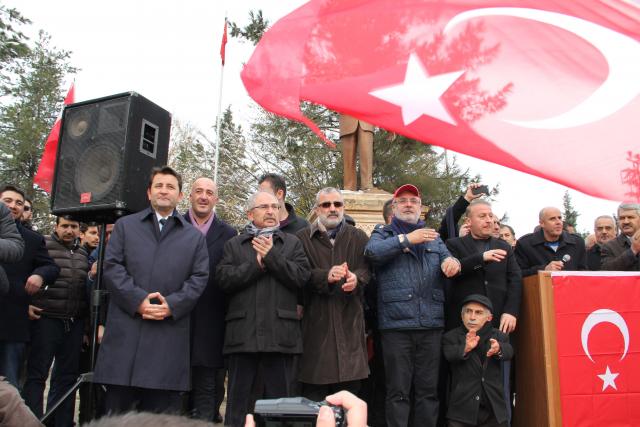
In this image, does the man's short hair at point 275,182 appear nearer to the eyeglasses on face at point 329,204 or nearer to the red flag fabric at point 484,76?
the eyeglasses on face at point 329,204

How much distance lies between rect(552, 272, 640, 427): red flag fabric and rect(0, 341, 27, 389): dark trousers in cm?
409

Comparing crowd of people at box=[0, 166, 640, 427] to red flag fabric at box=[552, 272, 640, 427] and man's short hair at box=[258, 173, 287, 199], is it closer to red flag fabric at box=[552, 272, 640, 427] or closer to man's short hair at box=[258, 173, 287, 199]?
man's short hair at box=[258, 173, 287, 199]

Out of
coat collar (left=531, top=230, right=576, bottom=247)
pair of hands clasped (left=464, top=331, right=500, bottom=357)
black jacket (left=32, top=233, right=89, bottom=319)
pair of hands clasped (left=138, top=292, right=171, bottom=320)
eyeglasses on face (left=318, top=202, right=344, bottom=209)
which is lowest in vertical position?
pair of hands clasped (left=464, top=331, right=500, bottom=357)

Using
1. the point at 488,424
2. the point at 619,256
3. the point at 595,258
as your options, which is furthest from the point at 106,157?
the point at 595,258

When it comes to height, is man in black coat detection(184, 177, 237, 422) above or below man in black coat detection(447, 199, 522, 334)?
below

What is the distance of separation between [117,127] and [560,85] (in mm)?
3102

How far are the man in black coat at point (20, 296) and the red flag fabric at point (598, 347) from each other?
3962 millimetres

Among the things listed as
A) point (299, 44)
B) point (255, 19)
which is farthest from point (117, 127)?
point (255, 19)

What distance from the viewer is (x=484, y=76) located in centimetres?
408

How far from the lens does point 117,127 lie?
14.4 feet

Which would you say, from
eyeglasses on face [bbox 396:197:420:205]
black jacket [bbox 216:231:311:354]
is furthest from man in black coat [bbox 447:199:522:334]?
black jacket [bbox 216:231:311:354]

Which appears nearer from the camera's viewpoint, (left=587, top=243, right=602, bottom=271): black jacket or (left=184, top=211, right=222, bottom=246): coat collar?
(left=184, top=211, right=222, bottom=246): coat collar

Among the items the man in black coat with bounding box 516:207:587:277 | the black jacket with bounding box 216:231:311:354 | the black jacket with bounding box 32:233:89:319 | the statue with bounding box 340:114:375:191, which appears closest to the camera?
the black jacket with bounding box 216:231:311:354

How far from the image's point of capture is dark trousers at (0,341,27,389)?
15.4 ft
